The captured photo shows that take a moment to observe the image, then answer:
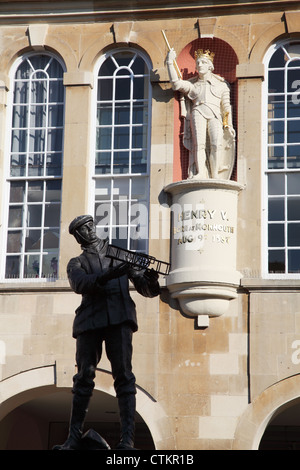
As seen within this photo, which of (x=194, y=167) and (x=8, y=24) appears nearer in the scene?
(x=194, y=167)

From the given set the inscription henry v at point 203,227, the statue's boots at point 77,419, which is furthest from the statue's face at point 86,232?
the inscription henry v at point 203,227

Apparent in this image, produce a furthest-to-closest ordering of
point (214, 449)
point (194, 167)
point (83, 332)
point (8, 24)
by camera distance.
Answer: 1. point (8, 24)
2. point (194, 167)
3. point (214, 449)
4. point (83, 332)

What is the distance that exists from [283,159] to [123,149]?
270cm

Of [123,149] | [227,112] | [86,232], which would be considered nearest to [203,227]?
[227,112]

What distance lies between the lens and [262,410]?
56.2 feet

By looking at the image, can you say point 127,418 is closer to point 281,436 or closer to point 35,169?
point 35,169

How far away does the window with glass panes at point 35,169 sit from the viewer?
734 inches

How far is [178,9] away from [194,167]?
279cm

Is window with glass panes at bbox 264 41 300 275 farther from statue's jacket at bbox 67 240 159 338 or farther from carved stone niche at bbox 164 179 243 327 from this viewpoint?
statue's jacket at bbox 67 240 159 338

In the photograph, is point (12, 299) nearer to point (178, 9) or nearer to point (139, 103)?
point (139, 103)

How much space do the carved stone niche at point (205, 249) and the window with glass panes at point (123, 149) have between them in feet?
2.81

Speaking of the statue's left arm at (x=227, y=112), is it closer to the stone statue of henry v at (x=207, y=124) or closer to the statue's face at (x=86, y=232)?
the stone statue of henry v at (x=207, y=124)

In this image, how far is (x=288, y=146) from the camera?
18.4 m
